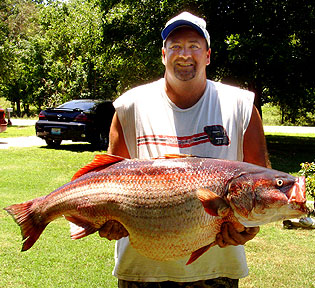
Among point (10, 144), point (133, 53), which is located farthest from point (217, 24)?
point (10, 144)

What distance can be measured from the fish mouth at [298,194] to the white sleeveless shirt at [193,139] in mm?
533

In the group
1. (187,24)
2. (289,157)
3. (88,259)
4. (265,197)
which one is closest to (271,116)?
(289,157)

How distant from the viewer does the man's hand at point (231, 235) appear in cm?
229

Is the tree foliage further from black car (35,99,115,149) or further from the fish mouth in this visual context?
the fish mouth

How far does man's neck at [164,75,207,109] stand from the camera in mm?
2709

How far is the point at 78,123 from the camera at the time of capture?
15.5 m

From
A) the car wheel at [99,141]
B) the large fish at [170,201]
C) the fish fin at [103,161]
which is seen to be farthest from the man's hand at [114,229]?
the car wheel at [99,141]

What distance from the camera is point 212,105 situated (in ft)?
8.91

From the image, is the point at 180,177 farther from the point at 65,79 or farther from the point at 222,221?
the point at 65,79

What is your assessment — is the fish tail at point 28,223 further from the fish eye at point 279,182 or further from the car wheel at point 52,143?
the car wheel at point 52,143

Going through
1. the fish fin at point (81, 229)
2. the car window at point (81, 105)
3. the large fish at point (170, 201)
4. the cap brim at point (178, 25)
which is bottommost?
the car window at point (81, 105)

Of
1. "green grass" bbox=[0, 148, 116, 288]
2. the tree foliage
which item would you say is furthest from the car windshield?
"green grass" bbox=[0, 148, 116, 288]

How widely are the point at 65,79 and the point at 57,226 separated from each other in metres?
25.6

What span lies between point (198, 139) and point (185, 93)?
321 mm
